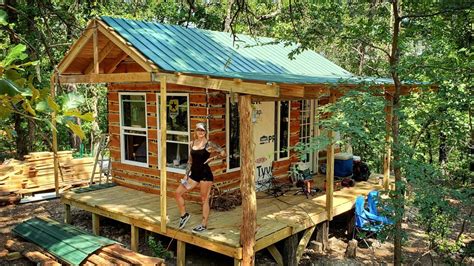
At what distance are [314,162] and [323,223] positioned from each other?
3.97m

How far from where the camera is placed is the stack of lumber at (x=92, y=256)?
20.6ft

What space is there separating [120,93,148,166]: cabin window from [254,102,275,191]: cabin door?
2603mm

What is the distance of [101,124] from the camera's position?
20.9 metres

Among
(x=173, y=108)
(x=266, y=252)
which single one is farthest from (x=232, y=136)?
(x=266, y=252)

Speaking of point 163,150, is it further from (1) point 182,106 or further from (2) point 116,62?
(2) point 116,62

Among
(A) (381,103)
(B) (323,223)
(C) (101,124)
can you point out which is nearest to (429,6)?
(A) (381,103)

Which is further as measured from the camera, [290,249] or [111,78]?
[111,78]

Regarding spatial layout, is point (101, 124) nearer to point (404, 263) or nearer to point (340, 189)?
point (340, 189)

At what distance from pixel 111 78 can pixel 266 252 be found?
4.45 meters

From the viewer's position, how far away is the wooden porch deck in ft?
21.3

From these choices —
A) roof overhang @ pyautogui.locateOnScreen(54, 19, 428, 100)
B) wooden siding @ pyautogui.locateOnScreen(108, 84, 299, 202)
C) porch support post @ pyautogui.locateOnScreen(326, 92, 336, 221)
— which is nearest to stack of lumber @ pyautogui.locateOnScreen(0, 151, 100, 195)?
wooden siding @ pyautogui.locateOnScreen(108, 84, 299, 202)

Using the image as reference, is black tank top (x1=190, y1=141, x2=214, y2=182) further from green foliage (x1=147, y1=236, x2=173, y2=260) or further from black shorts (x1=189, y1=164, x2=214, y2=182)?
green foliage (x1=147, y1=236, x2=173, y2=260)

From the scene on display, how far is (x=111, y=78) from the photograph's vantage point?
7.70 meters

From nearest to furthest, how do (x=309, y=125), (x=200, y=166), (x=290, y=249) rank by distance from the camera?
(x=200, y=166), (x=290, y=249), (x=309, y=125)
